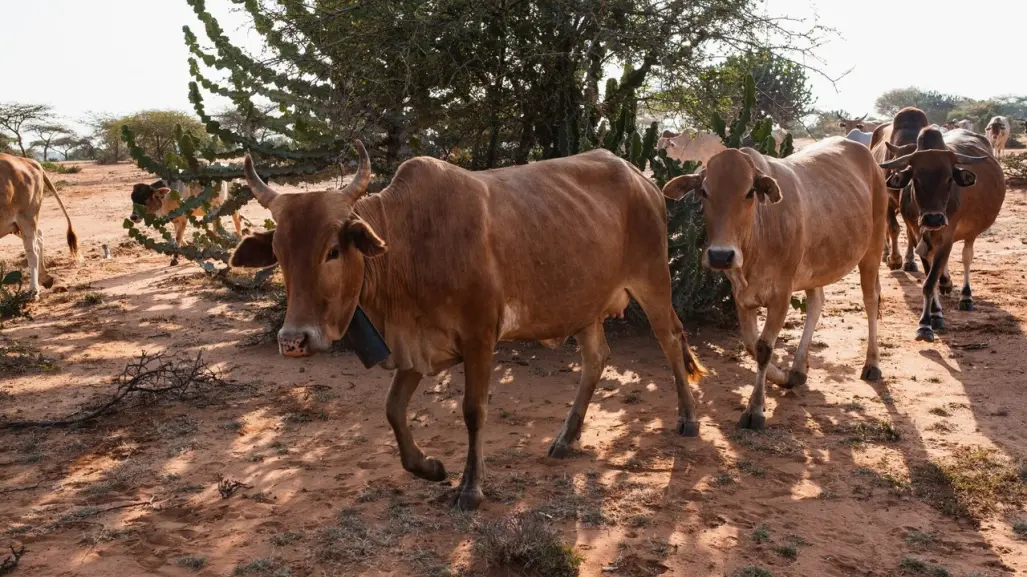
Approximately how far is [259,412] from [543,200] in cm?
287

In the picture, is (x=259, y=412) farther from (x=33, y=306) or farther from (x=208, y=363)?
(x=33, y=306)

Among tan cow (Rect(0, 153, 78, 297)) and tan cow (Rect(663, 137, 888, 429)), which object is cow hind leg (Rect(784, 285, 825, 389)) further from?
tan cow (Rect(0, 153, 78, 297))

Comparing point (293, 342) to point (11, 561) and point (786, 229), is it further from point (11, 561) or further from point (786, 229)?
point (786, 229)

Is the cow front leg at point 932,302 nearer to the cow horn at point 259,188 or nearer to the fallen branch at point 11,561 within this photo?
the cow horn at point 259,188

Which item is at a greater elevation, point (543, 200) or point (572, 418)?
point (543, 200)

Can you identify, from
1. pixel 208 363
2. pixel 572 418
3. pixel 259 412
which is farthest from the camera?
pixel 208 363

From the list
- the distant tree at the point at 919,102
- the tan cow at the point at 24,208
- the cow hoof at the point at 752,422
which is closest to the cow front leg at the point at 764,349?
the cow hoof at the point at 752,422

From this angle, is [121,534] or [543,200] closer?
[121,534]

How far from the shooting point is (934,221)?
830cm

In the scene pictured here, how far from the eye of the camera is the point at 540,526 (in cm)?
420

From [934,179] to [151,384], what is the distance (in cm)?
713

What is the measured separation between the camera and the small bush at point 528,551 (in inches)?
157

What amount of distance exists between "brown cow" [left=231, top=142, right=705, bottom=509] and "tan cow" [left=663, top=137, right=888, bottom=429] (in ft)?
1.45

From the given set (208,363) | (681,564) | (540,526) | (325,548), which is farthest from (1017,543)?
(208,363)
